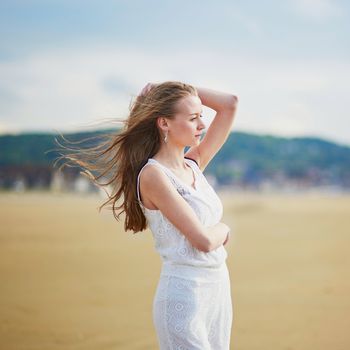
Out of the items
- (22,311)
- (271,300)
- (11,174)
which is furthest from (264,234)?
(11,174)

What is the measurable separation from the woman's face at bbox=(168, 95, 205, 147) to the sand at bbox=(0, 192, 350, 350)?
3.72 m

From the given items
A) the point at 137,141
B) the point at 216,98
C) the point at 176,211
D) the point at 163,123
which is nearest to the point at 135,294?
the point at 216,98

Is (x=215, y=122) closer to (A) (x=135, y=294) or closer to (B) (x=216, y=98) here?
(B) (x=216, y=98)

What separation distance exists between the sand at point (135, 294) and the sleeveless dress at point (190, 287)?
11.3 feet

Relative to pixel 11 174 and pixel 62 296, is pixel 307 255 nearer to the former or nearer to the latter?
pixel 62 296

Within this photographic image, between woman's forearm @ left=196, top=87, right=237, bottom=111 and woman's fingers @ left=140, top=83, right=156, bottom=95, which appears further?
woman's forearm @ left=196, top=87, right=237, bottom=111

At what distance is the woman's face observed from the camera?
284 cm

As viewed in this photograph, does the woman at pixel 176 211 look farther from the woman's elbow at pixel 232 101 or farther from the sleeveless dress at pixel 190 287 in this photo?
the woman's elbow at pixel 232 101

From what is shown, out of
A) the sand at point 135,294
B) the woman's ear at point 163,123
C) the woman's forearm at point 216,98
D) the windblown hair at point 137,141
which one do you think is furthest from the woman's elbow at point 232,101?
the sand at point 135,294

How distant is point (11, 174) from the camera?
106m

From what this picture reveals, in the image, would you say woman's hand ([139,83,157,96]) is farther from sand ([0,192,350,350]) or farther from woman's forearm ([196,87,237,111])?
sand ([0,192,350,350])

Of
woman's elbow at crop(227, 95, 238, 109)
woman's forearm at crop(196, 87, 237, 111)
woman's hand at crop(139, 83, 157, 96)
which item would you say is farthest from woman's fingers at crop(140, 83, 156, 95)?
woman's elbow at crop(227, 95, 238, 109)

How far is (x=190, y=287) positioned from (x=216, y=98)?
113cm

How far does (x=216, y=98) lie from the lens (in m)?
3.28
